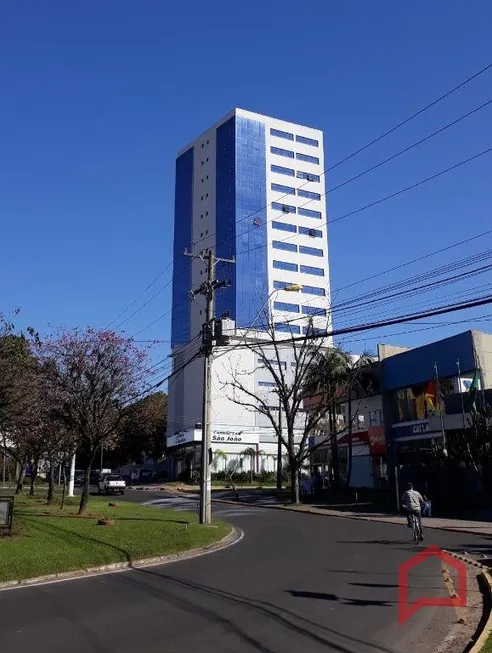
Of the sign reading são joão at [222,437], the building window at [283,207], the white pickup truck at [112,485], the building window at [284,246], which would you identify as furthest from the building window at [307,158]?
the white pickup truck at [112,485]

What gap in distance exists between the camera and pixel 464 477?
32.4 meters

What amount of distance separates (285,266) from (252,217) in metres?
9.86

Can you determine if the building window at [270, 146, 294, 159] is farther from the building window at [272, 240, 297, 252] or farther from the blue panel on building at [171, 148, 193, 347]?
the building window at [272, 240, 297, 252]

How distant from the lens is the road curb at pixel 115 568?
12.6 m

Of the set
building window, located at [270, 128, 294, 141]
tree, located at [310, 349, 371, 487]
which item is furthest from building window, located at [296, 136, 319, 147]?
tree, located at [310, 349, 371, 487]

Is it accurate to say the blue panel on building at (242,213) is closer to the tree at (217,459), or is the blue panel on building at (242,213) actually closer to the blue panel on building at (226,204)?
the blue panel on building at (226,204)

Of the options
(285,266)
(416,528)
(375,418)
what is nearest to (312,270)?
(285,266)

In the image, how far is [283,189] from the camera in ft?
366

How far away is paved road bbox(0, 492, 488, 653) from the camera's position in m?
7.87

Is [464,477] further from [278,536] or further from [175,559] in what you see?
[175,559]

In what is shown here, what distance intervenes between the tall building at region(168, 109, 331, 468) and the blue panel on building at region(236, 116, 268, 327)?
0.16 m

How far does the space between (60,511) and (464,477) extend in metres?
19.6

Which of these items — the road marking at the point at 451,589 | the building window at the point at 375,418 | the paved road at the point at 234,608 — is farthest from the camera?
A: the building window at the point at 375,418

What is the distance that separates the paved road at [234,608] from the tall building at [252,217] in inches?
3295
